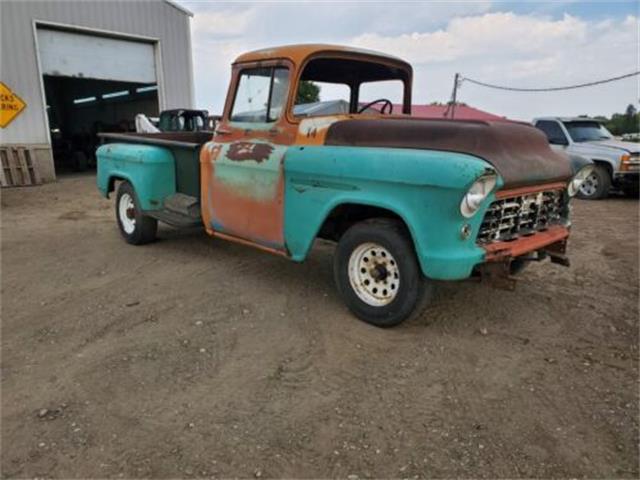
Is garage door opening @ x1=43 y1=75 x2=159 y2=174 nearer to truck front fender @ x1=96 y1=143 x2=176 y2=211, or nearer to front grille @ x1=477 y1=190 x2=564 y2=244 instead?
truck front fender @ x1=96 y1=143 x2=176 y2=211

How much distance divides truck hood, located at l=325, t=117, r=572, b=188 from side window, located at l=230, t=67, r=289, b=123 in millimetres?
705


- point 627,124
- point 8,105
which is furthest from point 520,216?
point 627,124

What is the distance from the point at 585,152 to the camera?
1095cm

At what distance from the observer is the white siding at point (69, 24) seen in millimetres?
12008

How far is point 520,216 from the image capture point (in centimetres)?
383

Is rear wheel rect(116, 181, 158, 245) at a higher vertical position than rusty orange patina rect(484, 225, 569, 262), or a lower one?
lower

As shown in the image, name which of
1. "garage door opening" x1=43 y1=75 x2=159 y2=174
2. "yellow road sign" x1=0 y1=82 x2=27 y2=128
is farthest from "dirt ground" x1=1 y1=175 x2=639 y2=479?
"garage door opening" x1=43 y1=75 x2=159 y2=174

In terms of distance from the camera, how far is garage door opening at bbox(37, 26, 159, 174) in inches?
517

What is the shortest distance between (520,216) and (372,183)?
1210mm

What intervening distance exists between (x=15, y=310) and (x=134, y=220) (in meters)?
2.29

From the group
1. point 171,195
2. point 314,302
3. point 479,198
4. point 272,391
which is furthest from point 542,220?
point 171,195

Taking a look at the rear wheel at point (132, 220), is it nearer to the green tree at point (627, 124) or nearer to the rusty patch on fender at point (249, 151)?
the rusty patch on fender at point (249, 151)

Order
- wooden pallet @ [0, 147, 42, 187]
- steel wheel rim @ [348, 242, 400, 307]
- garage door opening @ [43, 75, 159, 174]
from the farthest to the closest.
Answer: garage door opening @ [43, 75, 159, 174]
wooden pallet @ [0, 147, 42, 187]
steel wheel rim @ [348, 242, 400, 307]

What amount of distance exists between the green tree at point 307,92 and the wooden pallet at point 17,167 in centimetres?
1060
